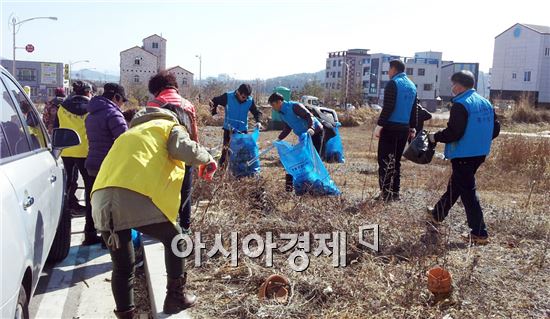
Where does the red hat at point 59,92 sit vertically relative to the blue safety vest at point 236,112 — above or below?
above

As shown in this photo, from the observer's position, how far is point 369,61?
331 feet

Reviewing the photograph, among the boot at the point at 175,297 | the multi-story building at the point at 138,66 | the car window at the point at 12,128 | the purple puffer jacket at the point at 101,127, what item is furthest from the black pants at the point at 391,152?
the multi-story building at the point at 138,66

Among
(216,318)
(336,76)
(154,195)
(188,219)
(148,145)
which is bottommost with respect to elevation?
(216,318)

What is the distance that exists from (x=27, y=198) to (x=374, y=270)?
2467mm

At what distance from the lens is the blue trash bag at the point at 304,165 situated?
21.0 ft

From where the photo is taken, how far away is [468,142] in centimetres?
502

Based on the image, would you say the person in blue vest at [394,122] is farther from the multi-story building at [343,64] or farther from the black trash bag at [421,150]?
the multi-story building at [343,64]

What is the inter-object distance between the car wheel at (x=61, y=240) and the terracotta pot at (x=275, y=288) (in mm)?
2141

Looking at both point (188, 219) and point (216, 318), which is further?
point (188, 219)

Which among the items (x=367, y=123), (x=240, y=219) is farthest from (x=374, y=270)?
(x=367, y=123)

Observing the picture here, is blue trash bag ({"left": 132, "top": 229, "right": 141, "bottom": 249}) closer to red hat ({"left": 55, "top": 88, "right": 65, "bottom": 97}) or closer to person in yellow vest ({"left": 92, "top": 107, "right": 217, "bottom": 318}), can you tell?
person in yellow vest ({"left": 92, "top": 107, "right": 217, "bottom": 318})

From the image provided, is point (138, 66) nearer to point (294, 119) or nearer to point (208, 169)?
point (294, 119)

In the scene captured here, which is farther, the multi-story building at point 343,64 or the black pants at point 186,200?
the multi-story building at point 343,64

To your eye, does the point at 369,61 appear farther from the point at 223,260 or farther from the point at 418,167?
the point at 223,260
